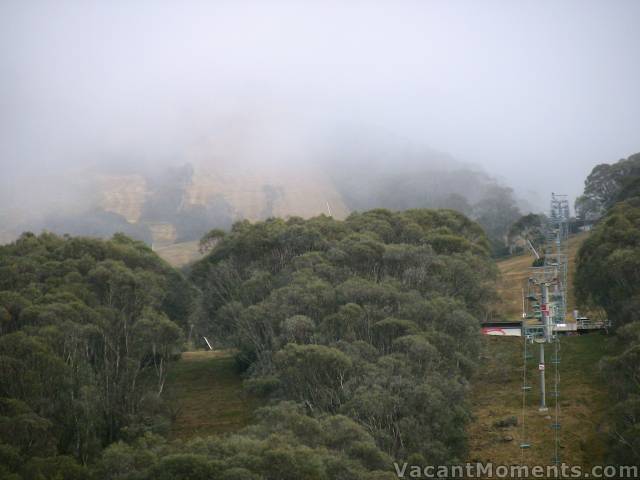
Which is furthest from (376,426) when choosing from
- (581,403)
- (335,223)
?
(335,223)

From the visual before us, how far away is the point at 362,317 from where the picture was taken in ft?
174

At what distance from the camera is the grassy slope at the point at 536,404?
150 ft

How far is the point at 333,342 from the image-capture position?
167ft

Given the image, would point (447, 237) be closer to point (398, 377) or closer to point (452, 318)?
point (452, 318)

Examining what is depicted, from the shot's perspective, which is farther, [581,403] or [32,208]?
[32,208]

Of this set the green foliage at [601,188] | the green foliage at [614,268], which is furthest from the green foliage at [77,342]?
the green foliage at [601,188]

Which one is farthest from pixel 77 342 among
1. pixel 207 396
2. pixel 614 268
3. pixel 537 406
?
pixel 614 268

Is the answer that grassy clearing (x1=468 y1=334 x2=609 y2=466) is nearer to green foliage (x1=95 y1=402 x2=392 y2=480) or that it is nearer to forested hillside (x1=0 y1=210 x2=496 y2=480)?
forested hillside (x1=0 y1=210 x2=496 y2=480)

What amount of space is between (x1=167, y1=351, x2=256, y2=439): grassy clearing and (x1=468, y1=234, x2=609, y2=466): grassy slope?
52.7 ft

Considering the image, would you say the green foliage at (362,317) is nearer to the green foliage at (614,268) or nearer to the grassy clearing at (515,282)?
the grassy clearing at (515,282)

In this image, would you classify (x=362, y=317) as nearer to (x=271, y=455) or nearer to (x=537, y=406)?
(x=537, y=406)

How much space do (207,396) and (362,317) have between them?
16041 millimetres

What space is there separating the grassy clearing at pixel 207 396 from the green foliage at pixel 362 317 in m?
2.80

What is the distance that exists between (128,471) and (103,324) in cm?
2344
